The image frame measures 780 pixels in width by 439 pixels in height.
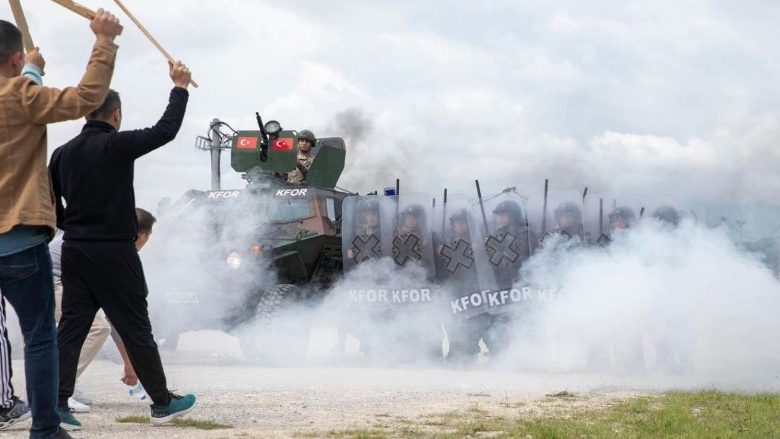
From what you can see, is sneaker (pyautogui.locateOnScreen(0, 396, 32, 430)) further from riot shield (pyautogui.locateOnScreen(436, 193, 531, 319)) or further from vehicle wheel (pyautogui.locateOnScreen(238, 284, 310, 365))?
riot shield (pyautogui.locateOnScreen(436, 193, 531, 319))

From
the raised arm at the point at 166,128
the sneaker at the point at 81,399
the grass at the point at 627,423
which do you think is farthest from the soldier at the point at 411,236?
the raised arm at the point at 166,128

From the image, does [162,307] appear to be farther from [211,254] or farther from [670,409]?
[670,409]

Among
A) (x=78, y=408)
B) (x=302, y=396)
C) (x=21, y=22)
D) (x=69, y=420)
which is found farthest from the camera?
(x=302, y=396)

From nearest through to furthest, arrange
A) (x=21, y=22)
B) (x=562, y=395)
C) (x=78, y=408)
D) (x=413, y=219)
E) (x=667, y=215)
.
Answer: (x=21, y=22)
(x=78, y=408)
(x=562, y=395)
(x=667, y=215)
(x=413, y=219)

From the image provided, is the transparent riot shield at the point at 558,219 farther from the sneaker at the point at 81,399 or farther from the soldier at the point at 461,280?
the sneaker at the point at 81,399

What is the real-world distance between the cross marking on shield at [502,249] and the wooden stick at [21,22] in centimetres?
640

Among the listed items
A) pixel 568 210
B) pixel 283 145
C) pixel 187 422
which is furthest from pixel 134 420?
pixel 283 145

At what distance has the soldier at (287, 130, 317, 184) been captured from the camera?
13758mm

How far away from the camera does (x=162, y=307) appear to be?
11305 millimetres

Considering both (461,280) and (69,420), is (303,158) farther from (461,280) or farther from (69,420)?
(69,420)

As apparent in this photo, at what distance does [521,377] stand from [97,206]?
5.08 metres

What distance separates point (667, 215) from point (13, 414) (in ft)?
23.2

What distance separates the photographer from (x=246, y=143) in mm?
13914

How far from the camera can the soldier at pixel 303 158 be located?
1376 centimetres
